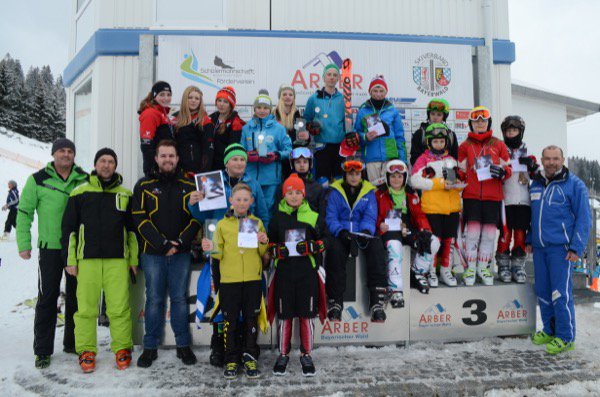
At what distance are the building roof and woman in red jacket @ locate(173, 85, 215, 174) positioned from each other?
483 inches

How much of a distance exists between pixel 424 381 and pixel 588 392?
1.41 metres

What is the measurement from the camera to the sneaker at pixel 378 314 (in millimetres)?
4177

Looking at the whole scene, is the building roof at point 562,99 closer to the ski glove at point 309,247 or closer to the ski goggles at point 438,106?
the ski goggles at point 438,106

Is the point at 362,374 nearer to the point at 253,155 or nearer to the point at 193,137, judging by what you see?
the point at 253,155

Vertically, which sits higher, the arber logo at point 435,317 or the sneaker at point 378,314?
the sneaker at point 378,314

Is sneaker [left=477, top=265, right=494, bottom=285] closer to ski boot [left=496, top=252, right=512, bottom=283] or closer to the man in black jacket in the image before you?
ski boot [left=496, top=252, right=512, bottom=283]

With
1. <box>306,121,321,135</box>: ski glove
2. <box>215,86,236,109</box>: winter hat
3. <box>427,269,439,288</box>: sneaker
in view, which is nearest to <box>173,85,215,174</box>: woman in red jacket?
<box>215,86,236,109</box>: winter hat

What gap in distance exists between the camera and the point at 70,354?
171 inches

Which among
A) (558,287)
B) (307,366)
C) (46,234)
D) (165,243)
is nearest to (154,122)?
(165,243)

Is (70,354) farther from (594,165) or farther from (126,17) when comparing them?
(594,165)

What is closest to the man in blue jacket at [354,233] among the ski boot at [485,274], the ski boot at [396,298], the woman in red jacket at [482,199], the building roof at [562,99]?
the ski boot at [396,298]

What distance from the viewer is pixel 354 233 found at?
4125 mm

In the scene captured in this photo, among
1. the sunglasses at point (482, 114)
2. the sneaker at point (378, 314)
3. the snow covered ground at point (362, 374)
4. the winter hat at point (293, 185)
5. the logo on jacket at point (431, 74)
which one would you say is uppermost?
the logo on jacket at point (431, 74)

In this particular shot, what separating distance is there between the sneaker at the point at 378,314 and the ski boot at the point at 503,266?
1.77m
